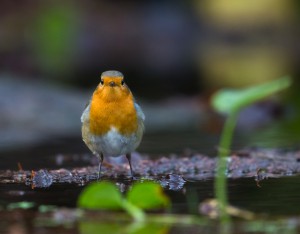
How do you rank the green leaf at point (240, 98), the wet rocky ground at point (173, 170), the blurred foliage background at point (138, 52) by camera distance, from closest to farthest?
the green leaf at point (240, 98) → the wet rocky ground at point (173, 170) → the blurred foliage background at point (138, 52)

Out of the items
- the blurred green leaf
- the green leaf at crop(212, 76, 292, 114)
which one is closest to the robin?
the green leaf at crop(212, 76, 292, 114)

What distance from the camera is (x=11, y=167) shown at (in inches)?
248

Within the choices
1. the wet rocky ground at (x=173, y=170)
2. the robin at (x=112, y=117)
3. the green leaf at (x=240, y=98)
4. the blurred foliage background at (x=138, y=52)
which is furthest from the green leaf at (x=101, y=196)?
the blurred foliage background at (x=138, y=52)

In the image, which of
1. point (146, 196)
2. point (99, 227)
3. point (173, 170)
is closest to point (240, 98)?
point (146, 196)

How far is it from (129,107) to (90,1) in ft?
74.9

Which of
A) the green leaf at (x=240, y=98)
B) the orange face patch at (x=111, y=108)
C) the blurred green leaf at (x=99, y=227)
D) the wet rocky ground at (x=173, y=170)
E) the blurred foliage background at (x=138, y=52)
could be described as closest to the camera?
the blurred green leaf at (x=99, y=227)

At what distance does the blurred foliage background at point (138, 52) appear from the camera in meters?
11.5

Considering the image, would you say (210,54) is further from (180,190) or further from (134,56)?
(180,190)

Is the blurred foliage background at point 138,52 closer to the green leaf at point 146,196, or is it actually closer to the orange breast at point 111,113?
the orange breast at point 111,113

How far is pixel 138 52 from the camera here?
77.7 ft

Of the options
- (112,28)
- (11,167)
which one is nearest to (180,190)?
(11,167)

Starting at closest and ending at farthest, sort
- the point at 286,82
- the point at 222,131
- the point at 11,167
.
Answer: the point at 286,82 → the point at 11,167 → the point at 222,131

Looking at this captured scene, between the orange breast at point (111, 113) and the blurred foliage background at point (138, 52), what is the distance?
3389mm

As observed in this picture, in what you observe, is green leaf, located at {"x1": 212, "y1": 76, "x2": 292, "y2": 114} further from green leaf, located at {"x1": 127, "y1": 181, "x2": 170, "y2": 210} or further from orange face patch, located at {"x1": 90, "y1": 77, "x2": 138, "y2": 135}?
orange face patch, located at {"x1": 90, "y1": 77, "x2": 138, "y2": 135}
